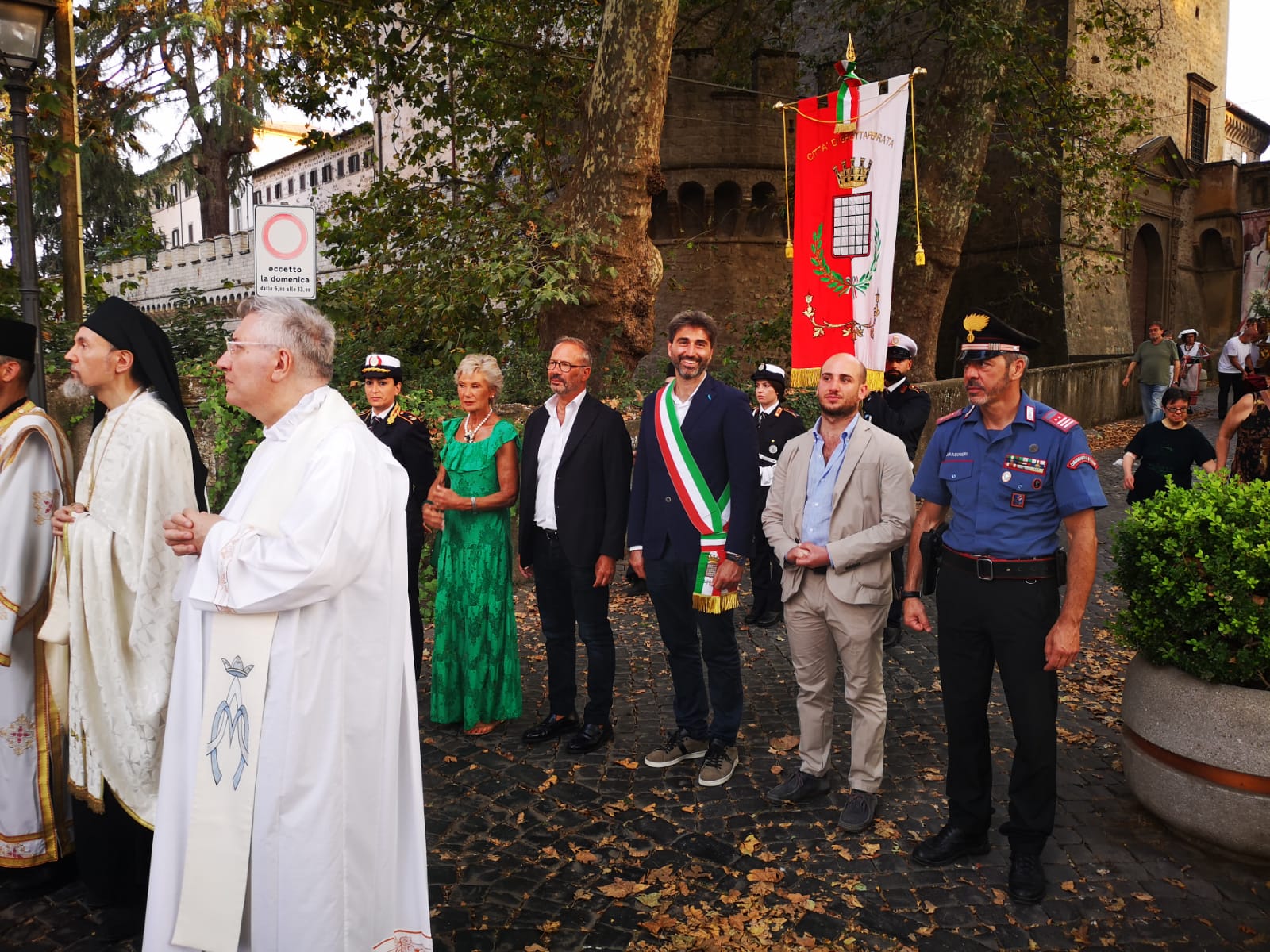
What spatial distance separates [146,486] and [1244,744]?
4.34m

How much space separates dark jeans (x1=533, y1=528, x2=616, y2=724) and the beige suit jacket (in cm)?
115

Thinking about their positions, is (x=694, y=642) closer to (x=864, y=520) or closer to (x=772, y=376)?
(x=864, y=520)

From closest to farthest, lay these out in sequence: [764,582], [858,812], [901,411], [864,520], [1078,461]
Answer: [1078,461]
[858,812]
[864,520]
[901,411]
[764,582]

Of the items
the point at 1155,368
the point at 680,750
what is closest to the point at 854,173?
the point at 680,750

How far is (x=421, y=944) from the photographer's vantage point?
2.88m

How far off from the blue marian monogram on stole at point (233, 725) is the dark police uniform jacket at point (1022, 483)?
276 centimetres

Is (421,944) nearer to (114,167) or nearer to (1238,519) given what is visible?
(1238,519)

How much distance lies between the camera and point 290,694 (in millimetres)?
2629

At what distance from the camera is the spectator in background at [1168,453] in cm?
711

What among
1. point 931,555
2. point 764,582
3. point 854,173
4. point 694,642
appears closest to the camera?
point 931,555

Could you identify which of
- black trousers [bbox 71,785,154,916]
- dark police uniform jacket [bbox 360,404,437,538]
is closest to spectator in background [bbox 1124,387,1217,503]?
dark police uniform jacket [bbox 360,404,437,538]

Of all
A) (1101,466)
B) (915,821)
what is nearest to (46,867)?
(915,821)

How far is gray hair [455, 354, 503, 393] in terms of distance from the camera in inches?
213

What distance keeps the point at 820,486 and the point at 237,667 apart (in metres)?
2.76
